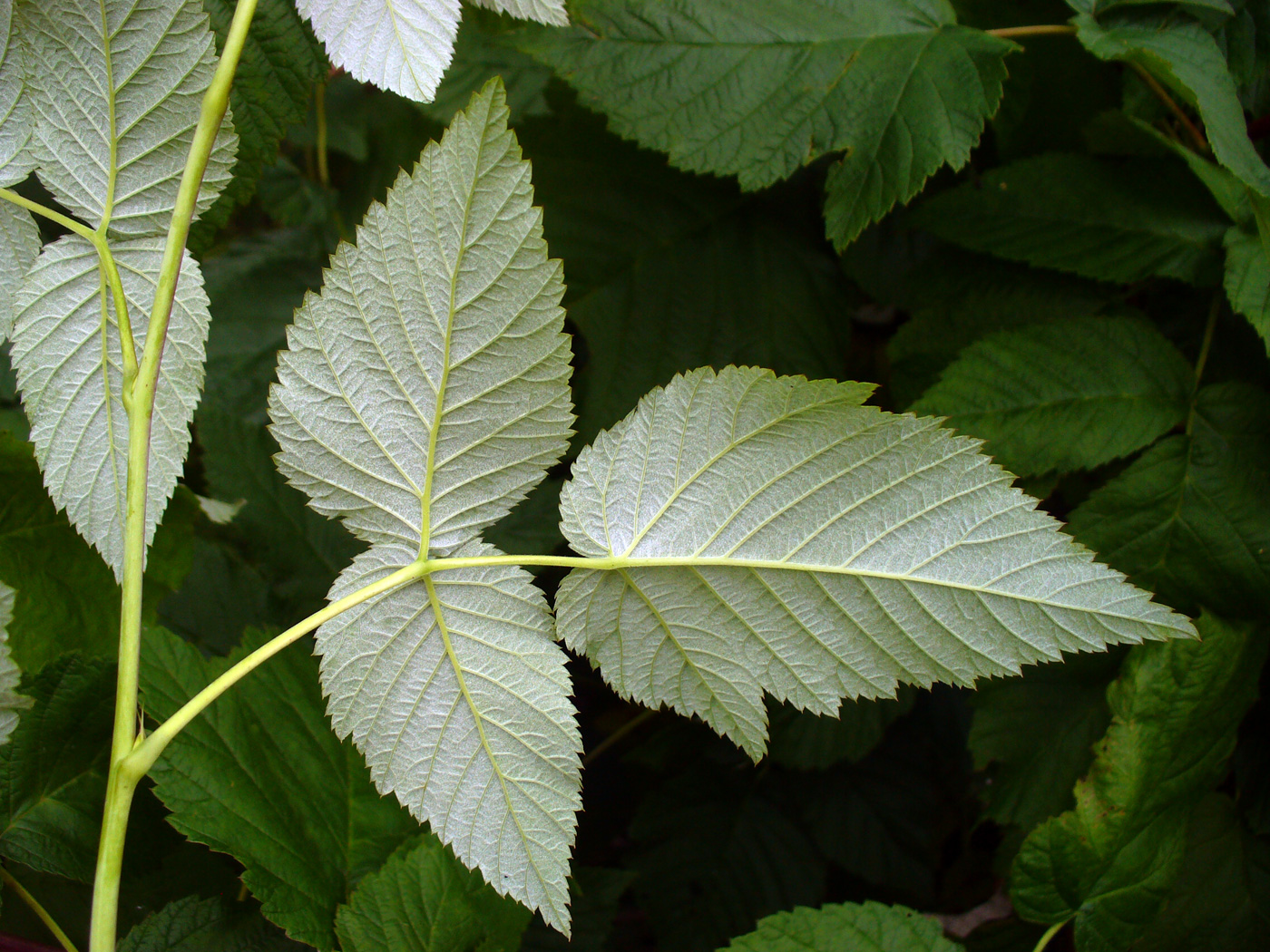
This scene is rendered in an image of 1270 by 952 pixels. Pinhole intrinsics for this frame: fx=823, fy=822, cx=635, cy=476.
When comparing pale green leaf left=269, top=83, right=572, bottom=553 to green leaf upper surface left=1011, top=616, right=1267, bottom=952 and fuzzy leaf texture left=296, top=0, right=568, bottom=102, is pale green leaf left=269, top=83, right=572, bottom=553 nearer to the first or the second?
fuzzy leaf texture left=296, top=0, right=568, bottom=102

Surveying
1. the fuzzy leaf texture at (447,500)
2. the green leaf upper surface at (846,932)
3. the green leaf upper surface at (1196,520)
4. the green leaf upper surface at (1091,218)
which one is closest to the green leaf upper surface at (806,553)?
the fuzzy leaf texture at (447,500)

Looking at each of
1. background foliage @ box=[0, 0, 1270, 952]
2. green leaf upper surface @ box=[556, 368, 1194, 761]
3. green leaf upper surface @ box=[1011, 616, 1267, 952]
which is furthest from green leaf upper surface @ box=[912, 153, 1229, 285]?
green leaf upper surface @ box=[556, 368, 1194, 761]

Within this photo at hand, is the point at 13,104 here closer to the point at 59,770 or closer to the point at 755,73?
the point at 59,770

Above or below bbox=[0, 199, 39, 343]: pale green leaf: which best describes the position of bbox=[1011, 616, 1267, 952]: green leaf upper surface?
below

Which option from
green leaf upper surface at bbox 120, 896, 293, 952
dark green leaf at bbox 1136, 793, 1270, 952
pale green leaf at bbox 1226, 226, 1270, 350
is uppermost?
pale green leaf at bbox 1226, 226, 1270, 350

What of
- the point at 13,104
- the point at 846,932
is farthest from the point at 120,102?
the point at 846,932

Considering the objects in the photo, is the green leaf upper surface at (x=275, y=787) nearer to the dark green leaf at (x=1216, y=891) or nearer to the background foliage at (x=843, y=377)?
the background foliage at (x=843, y=377)

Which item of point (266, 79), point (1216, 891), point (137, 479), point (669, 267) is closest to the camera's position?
point (137, 479)
